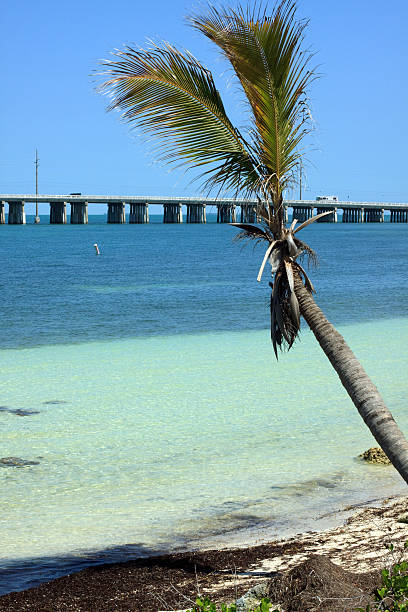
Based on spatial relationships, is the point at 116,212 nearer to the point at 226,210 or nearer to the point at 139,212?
the point at 139,212

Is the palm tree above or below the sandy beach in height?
above

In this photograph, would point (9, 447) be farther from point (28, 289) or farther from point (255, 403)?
point (28, 289)

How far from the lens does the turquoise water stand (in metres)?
8.79

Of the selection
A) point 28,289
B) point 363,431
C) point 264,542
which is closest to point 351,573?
point 264,542

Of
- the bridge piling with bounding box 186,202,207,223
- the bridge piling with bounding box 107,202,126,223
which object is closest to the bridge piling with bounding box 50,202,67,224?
the bridge piling with bounding box 107,202,126,223

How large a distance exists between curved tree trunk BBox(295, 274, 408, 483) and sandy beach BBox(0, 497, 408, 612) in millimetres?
1000

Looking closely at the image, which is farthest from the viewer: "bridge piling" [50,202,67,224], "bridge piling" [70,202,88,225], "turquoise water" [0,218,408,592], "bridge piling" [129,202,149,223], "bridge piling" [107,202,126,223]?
"bridge piling" [107,202,126,223]

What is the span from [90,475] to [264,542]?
3.69 meters

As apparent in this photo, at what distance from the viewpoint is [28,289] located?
1704 inches

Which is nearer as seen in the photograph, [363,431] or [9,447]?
[9,447]

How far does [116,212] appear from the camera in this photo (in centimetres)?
17788

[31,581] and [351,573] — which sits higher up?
[351,573]

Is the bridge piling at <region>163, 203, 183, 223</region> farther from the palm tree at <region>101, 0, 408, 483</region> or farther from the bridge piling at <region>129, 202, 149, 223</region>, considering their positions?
the palm tree at <region>101, 0, 408, 483</region>

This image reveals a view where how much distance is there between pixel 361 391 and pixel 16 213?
16343cm
